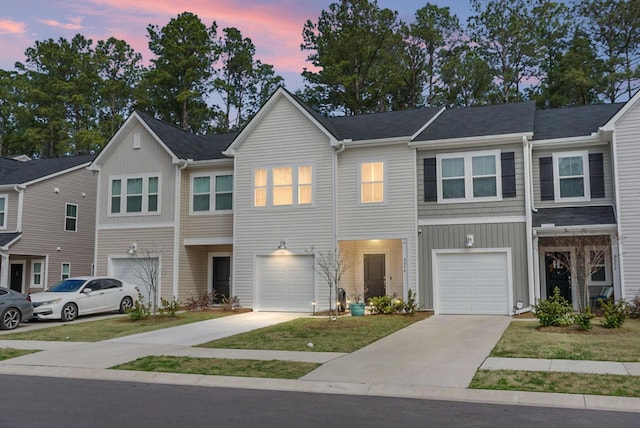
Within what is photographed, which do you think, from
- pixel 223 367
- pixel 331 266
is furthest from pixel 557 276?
pixel 223 367

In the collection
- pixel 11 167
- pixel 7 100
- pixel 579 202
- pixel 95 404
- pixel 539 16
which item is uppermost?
pixel 539 16

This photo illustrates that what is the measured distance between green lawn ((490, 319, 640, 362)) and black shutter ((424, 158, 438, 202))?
5789mm

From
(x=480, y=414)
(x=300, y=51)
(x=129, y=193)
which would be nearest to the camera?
(x=480, y=414)

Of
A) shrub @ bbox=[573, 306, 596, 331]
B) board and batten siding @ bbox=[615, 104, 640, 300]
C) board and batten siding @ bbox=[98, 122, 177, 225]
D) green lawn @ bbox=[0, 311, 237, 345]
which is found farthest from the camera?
board and batten siding @ bbox=[98, 122, 177, 225]

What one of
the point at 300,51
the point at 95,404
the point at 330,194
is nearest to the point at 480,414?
the point at 95,404

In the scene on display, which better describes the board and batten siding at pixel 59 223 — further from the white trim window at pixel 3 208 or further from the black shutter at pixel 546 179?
the black shutter at pixel 546 179

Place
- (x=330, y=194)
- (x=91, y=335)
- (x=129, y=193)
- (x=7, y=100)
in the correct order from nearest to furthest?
(x=91, y=335) < (x=330, y=194) < (x=129, y=193) < (x=7, y=100)

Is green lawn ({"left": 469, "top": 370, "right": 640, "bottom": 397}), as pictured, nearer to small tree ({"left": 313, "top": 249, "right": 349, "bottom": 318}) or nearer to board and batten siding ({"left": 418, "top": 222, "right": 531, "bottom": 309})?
board and batten siding ({"left": 418, "top": 222, "right": 531, "bottom": 309})

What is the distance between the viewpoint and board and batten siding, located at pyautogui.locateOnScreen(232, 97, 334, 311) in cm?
2067

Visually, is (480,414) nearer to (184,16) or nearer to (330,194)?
(330,194)

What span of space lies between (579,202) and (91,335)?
15104mm

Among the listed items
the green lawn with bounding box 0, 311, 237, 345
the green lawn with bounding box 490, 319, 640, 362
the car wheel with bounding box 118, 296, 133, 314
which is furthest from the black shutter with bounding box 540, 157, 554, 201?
the car wheel with bounding box 118, 296, 133, 314

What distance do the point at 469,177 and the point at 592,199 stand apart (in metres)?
3.90

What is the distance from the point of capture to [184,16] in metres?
44.2
